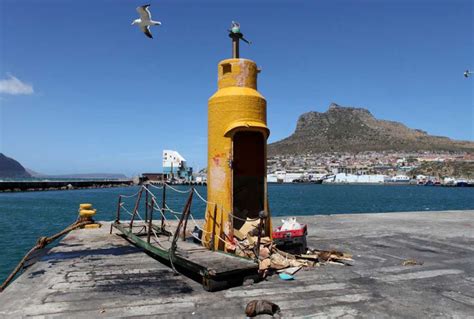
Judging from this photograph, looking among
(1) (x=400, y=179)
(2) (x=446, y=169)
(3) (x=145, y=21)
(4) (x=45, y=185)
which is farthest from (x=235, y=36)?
(2) (x=446, y=169)

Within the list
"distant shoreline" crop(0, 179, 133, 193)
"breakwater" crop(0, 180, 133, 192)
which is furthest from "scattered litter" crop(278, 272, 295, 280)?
"breakwater" crop(0, 180, 133, 192)

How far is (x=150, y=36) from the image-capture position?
9750 millimetres

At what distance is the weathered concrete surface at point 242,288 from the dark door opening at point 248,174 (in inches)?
88.8

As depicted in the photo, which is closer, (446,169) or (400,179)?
(400,179)

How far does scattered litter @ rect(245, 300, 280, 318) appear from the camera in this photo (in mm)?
4816

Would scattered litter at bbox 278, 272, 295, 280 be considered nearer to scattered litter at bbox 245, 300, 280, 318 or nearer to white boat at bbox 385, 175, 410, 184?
scattered litter at bbox 245, 300, 280, 318

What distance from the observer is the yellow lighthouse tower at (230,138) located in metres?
8.26

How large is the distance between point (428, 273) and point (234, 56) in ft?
19.9

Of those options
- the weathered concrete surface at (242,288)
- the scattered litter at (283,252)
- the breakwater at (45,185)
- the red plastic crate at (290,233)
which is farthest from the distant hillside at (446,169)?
the red plastic crate at (290,233)

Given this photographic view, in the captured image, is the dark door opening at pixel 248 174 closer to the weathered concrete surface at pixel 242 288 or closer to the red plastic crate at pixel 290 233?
the red plastic crate at pixel 290 233

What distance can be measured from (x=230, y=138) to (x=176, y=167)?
134642mm

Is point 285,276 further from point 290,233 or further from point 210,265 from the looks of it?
point 290,233

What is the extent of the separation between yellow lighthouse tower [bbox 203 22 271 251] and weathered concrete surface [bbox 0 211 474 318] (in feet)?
5.16

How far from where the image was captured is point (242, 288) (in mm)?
6039
